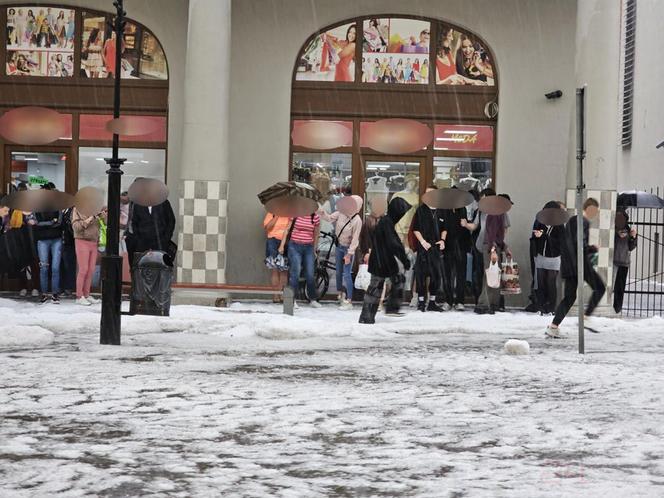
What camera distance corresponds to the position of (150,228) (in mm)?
17578

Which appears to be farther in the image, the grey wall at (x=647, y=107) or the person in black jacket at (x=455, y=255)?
the grey wall at (x=647, y=107)

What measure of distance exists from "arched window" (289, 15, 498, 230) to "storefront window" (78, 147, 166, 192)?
212 centimetres

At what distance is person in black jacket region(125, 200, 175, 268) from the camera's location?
17547 millimetres

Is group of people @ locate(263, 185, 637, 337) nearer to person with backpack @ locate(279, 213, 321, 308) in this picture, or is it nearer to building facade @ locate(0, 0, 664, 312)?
person with backpack @ locate(279, 213, 321, 308)

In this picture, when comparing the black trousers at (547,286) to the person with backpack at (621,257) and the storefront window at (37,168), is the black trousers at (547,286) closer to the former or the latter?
Answer: the person with backpack at (621,257)

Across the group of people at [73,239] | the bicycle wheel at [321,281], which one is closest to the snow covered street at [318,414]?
the group of people at [73,239]

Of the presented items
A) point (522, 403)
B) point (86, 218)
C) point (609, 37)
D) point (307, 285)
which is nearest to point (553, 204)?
point (609, 37)

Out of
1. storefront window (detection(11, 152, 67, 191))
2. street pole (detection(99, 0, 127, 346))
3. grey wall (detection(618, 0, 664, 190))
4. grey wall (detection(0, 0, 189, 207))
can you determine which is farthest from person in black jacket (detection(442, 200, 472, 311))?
grey wall (detection(618, 0, 664, 190))

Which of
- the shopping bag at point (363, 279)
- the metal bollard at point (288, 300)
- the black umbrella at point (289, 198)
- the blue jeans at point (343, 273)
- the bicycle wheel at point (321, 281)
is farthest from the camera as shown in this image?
the bicycle wheel at point (321, 281)

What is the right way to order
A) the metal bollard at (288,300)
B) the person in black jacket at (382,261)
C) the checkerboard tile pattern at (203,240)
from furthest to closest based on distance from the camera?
the checkerboard tile pattern at (203,240) → the metal bollard at (288,300) → the person in black jacket at (382,261)

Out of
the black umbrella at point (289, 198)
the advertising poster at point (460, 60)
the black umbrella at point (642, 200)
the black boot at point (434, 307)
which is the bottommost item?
the black boot at point (434, 307)

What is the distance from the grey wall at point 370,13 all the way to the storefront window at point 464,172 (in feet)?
0.79

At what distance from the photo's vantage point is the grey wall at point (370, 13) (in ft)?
65.3

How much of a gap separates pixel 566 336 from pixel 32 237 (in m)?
8.32
